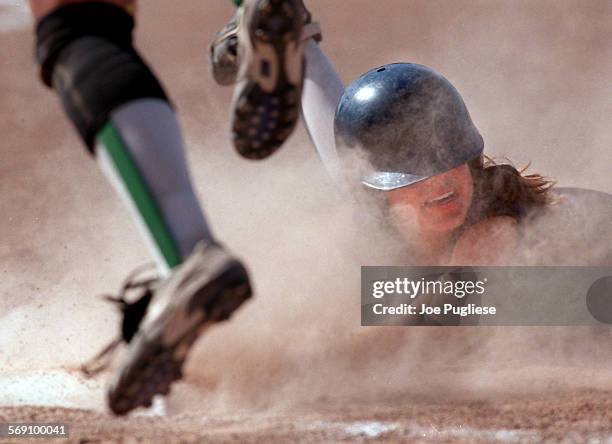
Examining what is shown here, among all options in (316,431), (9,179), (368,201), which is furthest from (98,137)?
(9,179)

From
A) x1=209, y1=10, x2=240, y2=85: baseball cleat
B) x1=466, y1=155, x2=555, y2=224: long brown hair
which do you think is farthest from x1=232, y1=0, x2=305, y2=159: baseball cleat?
x1=466, y1=155, x2=555, y2=224: long brown hair

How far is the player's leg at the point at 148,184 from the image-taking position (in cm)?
115

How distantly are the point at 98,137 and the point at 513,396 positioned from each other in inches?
47.4

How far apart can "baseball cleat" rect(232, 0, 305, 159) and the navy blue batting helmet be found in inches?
38.7

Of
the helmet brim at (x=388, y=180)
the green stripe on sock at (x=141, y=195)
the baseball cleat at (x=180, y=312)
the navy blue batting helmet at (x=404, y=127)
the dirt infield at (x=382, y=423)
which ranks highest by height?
the navy blue batting helmet at (x=404, y=127)

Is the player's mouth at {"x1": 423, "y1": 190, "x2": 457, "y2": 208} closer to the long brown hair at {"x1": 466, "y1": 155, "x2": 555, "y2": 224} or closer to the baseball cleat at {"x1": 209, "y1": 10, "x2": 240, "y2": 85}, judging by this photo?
the long brown hair at {"x1": 466, "y1": 155, "x2": 555, "y2": 224}

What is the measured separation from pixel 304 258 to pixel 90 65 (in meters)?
1.71

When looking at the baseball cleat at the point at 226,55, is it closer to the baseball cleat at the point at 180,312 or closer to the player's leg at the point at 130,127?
the player's leg at the point at 130,127

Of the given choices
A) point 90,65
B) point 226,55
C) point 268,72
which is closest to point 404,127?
point 226,55

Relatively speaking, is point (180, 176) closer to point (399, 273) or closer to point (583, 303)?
point (399, 273)

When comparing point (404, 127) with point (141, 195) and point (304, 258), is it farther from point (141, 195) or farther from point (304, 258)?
point (141, 195)

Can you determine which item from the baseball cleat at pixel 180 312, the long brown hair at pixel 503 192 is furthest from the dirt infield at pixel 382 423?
the long brown hair at pixel 503 192

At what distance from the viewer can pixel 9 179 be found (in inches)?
149

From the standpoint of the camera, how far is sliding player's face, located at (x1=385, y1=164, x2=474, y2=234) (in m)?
2.38
